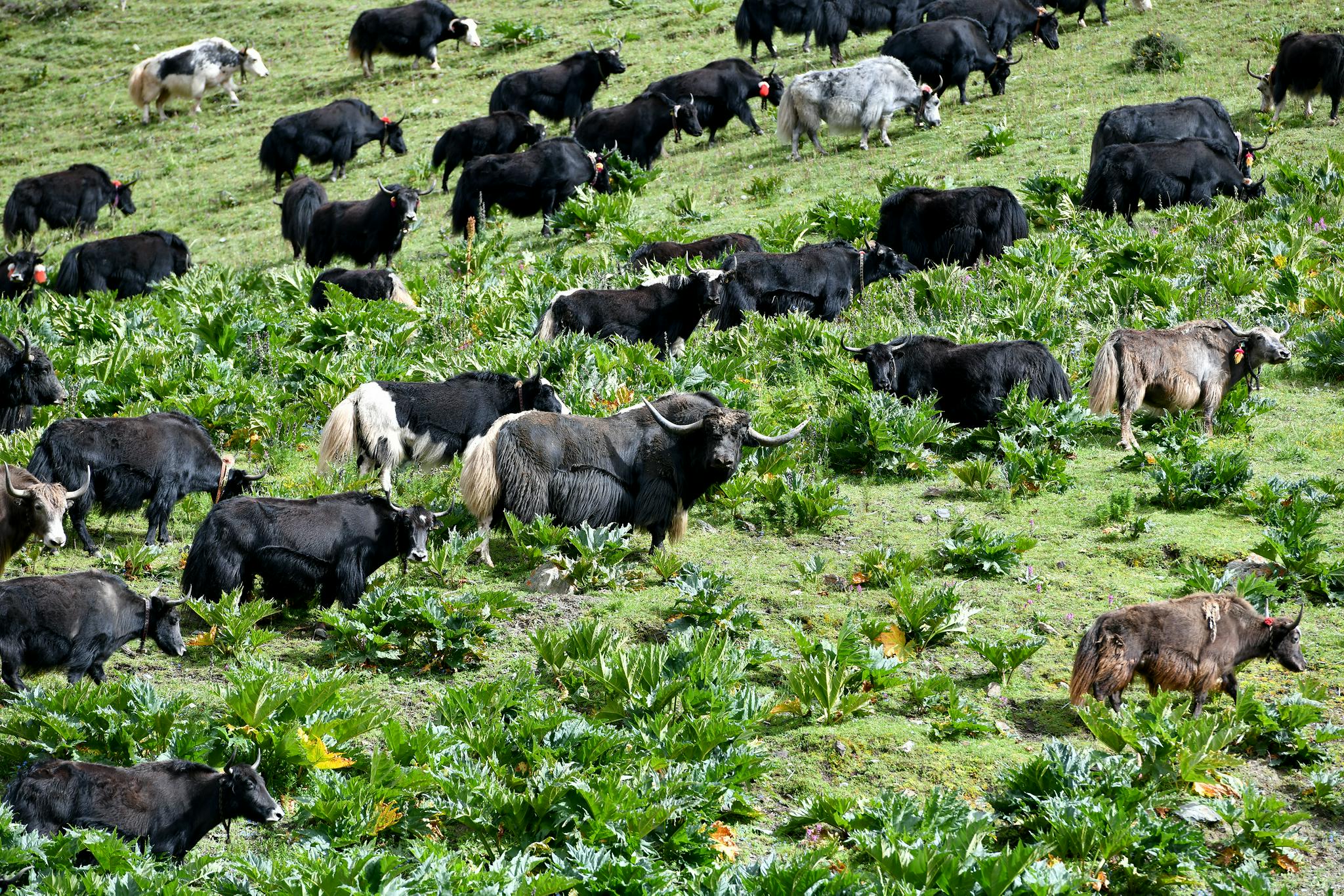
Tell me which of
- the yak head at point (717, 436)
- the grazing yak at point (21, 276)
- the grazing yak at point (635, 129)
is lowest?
the yak head at point (717, 436)

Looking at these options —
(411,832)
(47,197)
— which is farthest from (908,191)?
(47,197)

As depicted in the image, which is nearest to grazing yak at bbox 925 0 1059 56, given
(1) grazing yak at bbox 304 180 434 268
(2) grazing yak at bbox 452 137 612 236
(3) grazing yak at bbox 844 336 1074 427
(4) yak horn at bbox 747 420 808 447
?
(2) grazing yak at bbox 452 137 612 236

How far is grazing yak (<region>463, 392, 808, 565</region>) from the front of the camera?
10.5m

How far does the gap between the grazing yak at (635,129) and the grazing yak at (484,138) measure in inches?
37.9

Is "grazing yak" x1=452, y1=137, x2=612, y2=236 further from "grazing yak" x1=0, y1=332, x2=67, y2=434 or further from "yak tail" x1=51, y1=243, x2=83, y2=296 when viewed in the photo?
"grazing yak" x1=0, y1=332, x2=67, y2=434

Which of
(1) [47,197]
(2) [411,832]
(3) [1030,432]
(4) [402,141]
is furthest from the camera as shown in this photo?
(4) [402,141]

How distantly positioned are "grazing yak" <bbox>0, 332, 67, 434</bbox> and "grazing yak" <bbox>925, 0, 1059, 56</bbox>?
19408 millimetres

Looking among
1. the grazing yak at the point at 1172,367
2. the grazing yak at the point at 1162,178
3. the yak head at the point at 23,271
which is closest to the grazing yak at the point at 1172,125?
the grazing yak at the point at 1162,178

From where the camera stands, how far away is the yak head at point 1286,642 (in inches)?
323

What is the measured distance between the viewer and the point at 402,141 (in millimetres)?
25859

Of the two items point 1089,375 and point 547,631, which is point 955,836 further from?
point 1089,375

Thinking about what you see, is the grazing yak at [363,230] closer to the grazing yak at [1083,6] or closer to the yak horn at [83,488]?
the yak horn at [83,488]

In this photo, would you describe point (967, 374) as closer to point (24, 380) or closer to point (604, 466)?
point (604, 466)

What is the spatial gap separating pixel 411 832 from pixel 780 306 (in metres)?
10.0
